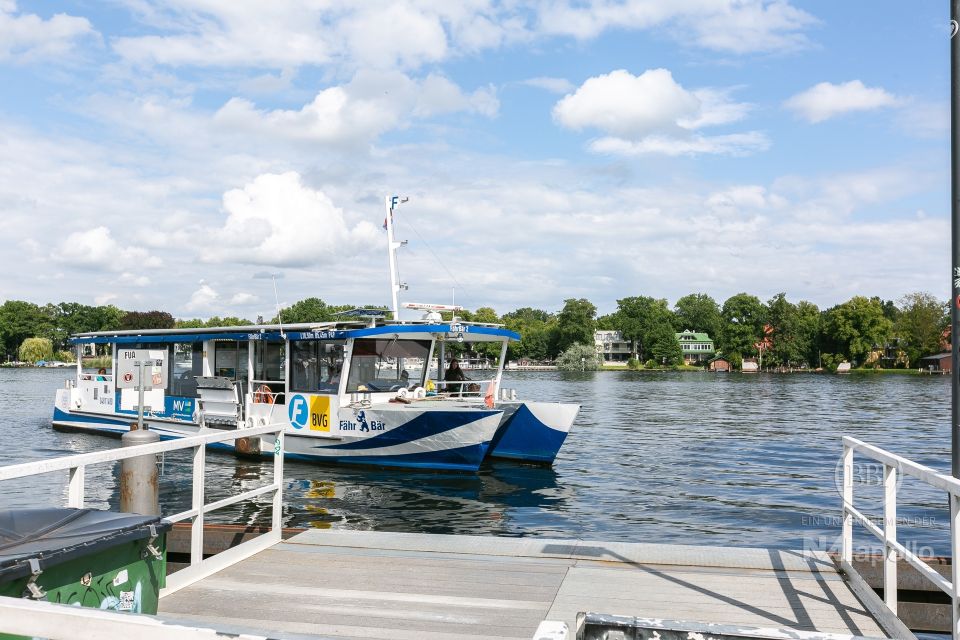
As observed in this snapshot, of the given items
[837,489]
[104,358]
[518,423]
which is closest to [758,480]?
[837,489]

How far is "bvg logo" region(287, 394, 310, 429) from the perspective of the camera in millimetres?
18203

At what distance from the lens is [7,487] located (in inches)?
650

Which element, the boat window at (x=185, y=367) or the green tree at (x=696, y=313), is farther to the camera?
the green tree at (x=696, y=313)

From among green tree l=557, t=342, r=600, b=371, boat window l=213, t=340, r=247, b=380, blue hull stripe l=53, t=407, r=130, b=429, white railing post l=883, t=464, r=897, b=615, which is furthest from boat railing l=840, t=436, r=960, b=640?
green tree l=557, t=342, r=600, b=371

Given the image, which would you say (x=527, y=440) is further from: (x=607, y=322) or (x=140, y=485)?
(x=607, y=322)

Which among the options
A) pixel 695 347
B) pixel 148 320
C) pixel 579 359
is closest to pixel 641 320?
pixel 695 347

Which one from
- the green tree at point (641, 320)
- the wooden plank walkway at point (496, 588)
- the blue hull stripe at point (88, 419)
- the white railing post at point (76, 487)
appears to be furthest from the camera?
the green tree at point (641, 320)

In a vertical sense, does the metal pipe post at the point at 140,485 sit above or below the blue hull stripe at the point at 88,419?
above

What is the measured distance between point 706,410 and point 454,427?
88.8 ft

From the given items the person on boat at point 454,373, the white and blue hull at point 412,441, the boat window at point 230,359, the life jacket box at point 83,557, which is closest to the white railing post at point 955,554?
the life jacket box at point 83,557

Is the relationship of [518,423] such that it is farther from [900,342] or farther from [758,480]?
[900,342]

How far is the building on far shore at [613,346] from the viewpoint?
16032 centimetres

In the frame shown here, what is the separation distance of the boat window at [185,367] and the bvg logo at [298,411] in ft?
11.2

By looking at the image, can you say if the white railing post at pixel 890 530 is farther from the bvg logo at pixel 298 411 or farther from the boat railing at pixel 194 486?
the bvg logo at pixel 298 411
